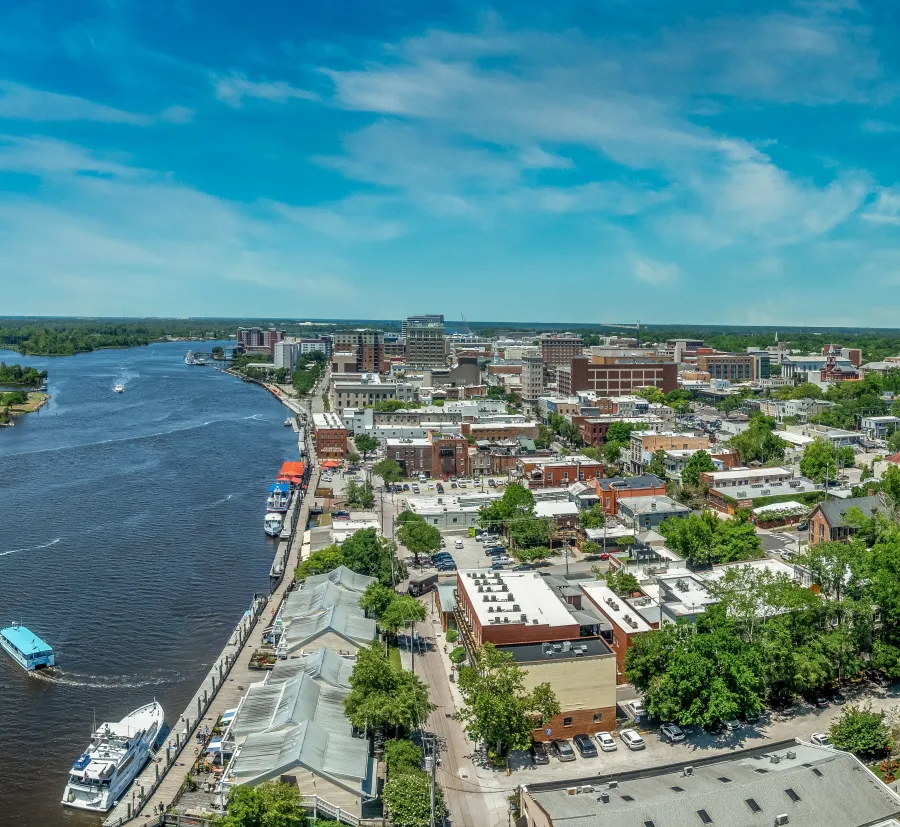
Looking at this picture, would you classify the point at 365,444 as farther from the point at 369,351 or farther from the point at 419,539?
the point at 369,351

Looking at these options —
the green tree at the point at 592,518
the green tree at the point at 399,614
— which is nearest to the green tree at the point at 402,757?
the green tree at the point at 399,614

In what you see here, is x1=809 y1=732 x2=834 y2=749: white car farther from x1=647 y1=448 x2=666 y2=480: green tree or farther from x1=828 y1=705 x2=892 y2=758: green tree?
x1=647 y1=448 x2=666 y2=480: green tree

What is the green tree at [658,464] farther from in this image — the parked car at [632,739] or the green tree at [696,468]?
the parked car at [632,739]

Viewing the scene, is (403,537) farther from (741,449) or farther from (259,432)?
(259,432)

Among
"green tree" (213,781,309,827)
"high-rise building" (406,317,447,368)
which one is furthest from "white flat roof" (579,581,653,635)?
"high-rise building" (406,317,447,368)

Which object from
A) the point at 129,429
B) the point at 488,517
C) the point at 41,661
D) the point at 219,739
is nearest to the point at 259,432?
the point at 129,429
